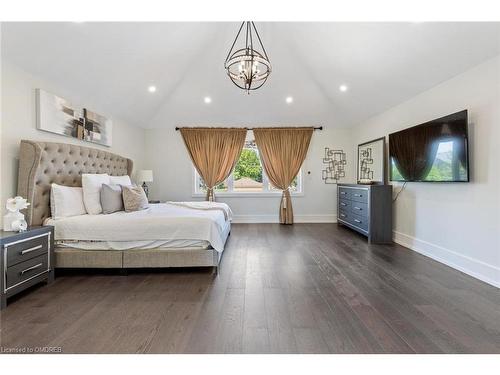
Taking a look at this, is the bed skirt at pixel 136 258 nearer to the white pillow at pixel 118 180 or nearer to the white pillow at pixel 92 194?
the white pillow at pixel 92 194

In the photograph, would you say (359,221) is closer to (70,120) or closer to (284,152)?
(284,152)

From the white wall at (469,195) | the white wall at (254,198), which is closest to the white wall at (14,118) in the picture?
the white wall at (254,198)

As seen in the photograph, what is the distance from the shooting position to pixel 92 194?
3.28 m

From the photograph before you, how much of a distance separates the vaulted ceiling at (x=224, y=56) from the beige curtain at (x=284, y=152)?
351 millimetres

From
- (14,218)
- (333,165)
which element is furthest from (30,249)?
(333,165)

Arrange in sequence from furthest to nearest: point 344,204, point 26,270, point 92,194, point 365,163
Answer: point 344,204, point 365,163, point 92,194, point 26,270

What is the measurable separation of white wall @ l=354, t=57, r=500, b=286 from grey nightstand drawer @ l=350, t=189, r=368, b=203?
0.68 meters

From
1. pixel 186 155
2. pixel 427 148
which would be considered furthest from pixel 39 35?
pixel 427 148

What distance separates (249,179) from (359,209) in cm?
265

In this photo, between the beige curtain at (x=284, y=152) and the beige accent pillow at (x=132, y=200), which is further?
the beige curtain at (x=284, y=152)

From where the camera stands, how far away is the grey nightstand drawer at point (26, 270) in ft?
6.86

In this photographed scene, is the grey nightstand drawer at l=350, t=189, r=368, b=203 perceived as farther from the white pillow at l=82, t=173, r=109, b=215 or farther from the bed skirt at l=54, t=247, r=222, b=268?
the white pillow at l=82, t=173, r=109, b=215

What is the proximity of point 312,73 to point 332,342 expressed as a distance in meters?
4.44

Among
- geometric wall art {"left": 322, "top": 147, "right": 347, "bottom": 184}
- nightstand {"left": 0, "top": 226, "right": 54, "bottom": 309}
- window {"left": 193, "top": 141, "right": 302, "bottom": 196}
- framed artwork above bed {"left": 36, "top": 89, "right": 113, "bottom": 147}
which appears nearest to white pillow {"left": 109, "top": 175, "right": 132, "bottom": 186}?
framed artwork above bed {"left": 36, "top": 89, "right": 113, "bottom": 147}
